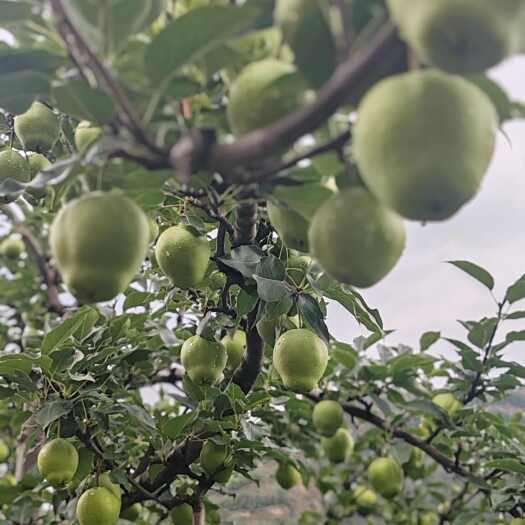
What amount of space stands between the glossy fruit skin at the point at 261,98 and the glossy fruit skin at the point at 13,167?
1.74 feet

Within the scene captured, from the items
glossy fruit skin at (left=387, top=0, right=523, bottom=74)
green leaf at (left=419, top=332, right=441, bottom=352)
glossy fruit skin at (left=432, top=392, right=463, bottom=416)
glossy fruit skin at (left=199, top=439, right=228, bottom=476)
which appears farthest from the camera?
green leaf at (left=419, top=332, right=441, bottom=352)

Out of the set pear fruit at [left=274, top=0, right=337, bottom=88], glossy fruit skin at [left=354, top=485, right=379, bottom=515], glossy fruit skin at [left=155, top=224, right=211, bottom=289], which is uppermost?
pear fruit at [left=274, top=0, right=337, bottom=88]

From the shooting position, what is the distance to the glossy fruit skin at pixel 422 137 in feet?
1.28

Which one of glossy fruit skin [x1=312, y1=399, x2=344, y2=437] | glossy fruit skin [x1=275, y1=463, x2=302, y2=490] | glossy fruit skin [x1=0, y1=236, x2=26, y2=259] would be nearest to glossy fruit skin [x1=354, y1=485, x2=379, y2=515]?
glossy fruit skin [x1=275, y1=463, x2=302, y2=490]

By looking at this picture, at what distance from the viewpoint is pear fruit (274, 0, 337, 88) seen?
1.39ft

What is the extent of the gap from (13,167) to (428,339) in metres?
1.31

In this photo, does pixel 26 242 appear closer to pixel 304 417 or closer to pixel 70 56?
pixel 304 417

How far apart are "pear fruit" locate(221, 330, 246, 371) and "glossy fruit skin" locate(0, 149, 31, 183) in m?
0.51

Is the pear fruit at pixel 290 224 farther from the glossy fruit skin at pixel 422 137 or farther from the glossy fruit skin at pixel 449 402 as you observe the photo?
the glossy fruit skin at pixel 449 402

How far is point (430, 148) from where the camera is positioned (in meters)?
0.40

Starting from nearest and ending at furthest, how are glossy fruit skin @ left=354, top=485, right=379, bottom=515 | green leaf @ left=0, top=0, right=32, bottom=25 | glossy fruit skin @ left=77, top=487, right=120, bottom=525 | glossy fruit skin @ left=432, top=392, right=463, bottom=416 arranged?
green leaf @ left=0, top=0, right=32, bottom=25 < glossy fruit skin @ left=77, top=487, right=120, bottom=525 < glossy fruit skin @ left=432, top=392, right=463, bottom=416 < glossy fruit skin @ left=354, top=485, right=379, bottom=515

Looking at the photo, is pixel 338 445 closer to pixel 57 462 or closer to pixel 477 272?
pixel 477 272

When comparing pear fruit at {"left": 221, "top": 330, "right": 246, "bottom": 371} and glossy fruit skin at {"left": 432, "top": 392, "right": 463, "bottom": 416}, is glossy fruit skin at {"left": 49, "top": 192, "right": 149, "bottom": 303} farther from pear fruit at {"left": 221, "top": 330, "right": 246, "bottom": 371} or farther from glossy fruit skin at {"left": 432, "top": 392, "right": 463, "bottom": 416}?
glossy fruit skin at {"left": 432, "top": 392, "right": 463, "bottom": 416}

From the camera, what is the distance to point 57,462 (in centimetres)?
109
